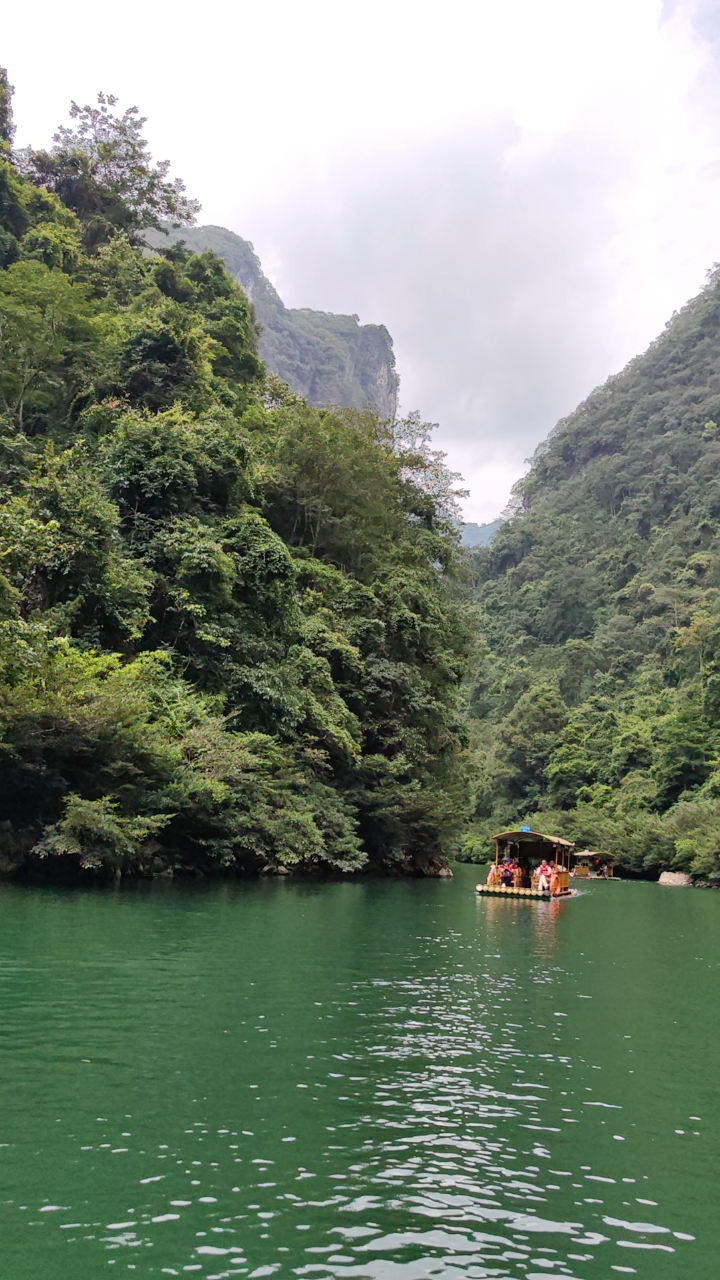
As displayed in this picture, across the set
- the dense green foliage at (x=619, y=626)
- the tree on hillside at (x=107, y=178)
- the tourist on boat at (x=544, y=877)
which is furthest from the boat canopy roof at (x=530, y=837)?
the tree on hillside at (x=107, y=178)

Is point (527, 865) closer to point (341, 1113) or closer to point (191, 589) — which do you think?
point (191, 589)

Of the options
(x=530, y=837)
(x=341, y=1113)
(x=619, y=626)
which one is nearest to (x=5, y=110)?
(x=530, y=837)

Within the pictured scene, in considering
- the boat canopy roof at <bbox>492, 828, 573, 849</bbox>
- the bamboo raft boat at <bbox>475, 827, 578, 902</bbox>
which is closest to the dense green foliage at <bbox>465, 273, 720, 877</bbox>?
the bamboo raft boat at <bbox>475, 827, 578, 902</bbox>

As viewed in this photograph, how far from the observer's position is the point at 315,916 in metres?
16.1

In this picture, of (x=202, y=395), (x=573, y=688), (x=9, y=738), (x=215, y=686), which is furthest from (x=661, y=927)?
(x=573, y=688)

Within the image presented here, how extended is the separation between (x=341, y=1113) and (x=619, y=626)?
66.9m

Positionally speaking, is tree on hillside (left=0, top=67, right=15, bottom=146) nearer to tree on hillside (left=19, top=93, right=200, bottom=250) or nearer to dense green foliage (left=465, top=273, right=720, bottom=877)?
tree on hillside (left=19, top=93, right=200, bottom=250)

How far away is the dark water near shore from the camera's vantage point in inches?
165

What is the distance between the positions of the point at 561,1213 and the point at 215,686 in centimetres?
1847

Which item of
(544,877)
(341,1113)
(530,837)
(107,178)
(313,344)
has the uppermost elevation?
(313,344)

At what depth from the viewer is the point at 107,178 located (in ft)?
134

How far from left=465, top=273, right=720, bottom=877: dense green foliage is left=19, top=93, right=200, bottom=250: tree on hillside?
31263mm

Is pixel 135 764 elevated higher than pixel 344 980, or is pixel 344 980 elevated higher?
pixel 135 764

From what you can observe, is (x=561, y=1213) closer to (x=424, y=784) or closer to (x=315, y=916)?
(x=315, y=916)
